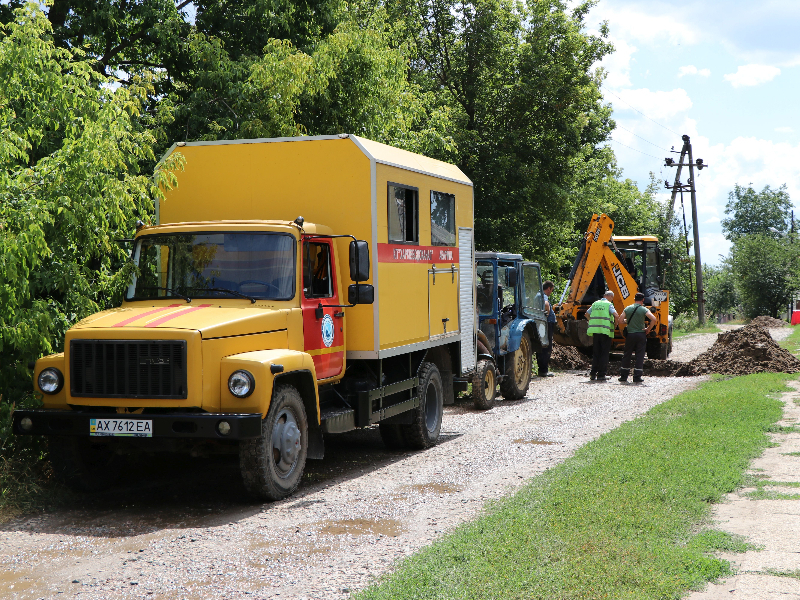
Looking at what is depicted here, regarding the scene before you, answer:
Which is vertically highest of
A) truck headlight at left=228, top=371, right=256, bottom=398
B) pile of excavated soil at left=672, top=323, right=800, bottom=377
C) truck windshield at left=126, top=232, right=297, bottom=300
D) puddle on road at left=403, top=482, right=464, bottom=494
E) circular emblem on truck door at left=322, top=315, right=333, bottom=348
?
truck windshield at left=126, top=232, right=297, bottom=300

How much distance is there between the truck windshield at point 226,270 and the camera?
8.41 meters

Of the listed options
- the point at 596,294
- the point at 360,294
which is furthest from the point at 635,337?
the point at 360,294

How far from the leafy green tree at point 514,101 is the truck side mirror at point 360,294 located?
1661 centimetres

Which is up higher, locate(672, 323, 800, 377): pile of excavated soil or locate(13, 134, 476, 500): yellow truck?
locate(13, 134, 476, 500): yellow truck

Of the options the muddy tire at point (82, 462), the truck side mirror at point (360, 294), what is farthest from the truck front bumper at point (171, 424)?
the truck side mirror at point (360, 294)

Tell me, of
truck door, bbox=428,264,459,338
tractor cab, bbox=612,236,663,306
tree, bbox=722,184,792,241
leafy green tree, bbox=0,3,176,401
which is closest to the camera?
leafy green tree, bbox=0,3,176,401

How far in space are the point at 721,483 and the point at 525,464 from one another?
236 cm

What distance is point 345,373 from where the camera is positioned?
9.70 metres

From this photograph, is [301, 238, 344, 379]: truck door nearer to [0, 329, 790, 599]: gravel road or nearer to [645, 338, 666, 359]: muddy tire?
[0, 329, 790, 599]: gravel road

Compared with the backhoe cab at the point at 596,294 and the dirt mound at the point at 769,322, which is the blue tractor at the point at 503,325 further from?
the dirt mound at the point at 769,322

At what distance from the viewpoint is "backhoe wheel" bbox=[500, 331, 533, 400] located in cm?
1602

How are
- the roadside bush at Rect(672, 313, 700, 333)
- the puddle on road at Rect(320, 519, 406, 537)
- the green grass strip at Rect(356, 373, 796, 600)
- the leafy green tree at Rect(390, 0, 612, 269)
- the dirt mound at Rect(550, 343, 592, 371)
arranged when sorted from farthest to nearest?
the roadside bush at Rect(672, 313, 700, 333)
the leafy green tree at Rect(390, 0, 612, 269)
the dirt mound at Rect(550, 343, 592, 371)
the puddle on road at Rect(320, 519, 406, 537)
the green grass strip at Rect(356, 373, 796, 600)

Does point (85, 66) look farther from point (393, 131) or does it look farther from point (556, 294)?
point (556, 294)

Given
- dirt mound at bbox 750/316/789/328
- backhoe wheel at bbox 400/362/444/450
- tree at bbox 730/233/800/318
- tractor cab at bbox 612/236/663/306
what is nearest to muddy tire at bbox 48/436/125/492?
backhoe wheel at bbox 400/362/444/450
